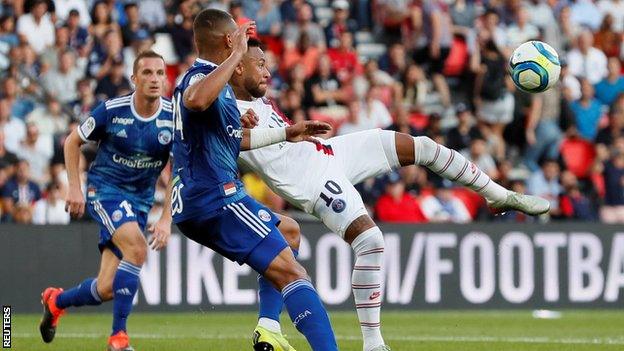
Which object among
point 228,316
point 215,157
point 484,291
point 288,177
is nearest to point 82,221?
point 228,316

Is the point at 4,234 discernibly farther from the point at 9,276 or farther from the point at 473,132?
the point at 473,132

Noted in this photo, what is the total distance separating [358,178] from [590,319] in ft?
20.5

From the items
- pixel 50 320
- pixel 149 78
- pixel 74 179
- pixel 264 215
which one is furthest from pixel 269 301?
pixel 50 320

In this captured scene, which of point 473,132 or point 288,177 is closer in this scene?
point 288,177

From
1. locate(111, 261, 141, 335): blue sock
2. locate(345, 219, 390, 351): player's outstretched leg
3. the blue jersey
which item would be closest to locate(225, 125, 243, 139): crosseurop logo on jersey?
the blue jersey

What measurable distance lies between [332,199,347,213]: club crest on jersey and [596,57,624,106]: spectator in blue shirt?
12747mm

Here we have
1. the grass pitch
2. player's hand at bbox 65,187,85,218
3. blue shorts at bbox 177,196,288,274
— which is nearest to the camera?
blue shorts at bbox 177,196,288,274

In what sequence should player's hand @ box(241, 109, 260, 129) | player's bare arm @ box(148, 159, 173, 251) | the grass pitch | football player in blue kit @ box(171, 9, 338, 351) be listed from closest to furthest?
football player in blue kit @ box(171, 9, 338, 351) < player's hand @ box(241, 109, 260, 129) < player's bare arm @ box(148, 159, 173, 251) < the grass pitch

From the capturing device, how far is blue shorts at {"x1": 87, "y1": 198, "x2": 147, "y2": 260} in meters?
10.7

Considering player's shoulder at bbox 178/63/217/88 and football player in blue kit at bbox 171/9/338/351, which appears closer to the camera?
football player in blue kit at bbox 171/9/338/351

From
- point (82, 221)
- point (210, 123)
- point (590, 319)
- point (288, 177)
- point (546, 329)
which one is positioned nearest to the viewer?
point (210, 123)

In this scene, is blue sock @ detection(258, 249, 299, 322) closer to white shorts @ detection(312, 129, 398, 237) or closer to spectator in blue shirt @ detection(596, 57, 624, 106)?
white shorts @ detection(312, 129, 398, 237)

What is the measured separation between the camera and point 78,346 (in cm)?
1126

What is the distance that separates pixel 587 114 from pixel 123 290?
1187cm
